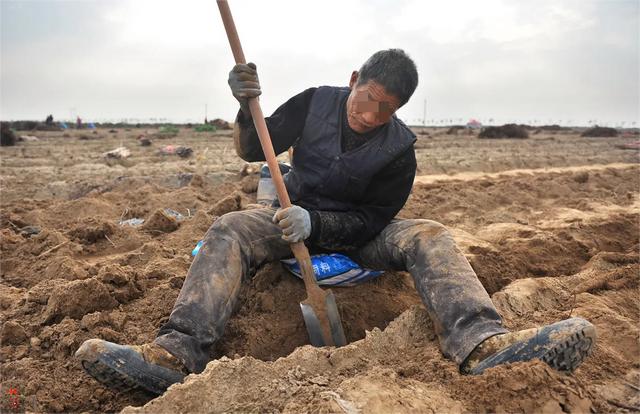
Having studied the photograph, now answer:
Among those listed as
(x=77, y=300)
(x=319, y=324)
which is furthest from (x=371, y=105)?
(x=77, y=300)

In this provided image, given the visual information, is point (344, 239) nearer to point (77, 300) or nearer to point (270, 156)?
point (270, 156)

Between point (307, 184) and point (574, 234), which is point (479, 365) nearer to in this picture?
point (307, 184)

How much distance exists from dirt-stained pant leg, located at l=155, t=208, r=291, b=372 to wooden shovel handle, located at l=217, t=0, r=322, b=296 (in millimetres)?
199

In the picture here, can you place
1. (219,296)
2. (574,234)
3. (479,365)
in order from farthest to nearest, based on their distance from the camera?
(574,234) < (219,296) < (479,365)

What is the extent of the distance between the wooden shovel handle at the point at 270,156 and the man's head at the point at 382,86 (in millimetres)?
539

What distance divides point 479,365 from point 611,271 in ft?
6.27

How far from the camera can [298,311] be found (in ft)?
9.30

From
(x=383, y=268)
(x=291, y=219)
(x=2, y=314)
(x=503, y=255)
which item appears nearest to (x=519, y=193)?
(x=503, y=255)

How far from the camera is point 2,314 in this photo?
271 centimetres

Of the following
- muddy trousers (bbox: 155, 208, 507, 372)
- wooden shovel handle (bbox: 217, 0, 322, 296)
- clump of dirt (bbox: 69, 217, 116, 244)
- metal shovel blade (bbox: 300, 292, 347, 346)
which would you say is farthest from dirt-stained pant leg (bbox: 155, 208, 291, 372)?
clump of dirt (bbox: 69, 217, 116, 244)

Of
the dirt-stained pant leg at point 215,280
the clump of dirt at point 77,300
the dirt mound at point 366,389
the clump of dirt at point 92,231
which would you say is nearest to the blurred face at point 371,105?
the dirt-stained pant leg at point 215,280

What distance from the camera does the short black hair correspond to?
2.55 metres

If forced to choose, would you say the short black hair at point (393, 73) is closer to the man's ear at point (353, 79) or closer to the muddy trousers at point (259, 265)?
the man's ear at point (353, 79)

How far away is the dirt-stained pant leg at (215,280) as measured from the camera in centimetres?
207
